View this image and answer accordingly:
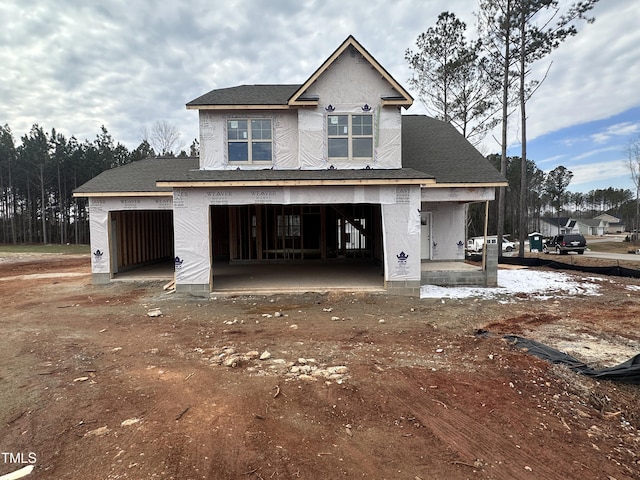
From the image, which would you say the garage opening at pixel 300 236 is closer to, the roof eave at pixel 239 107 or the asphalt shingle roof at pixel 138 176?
the asphalt shingle roof at pixel 138 176

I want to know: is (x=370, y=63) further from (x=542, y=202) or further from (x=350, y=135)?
(x=542, y=202)

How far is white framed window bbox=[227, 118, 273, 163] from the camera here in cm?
1224

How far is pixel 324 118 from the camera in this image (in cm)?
1184

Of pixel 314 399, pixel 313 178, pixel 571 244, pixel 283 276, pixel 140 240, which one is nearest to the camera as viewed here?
pixel 314 399

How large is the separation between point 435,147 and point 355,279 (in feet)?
21.7

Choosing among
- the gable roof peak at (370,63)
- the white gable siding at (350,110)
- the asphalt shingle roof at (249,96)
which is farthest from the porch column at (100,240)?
the gable roof peak at (370,63)

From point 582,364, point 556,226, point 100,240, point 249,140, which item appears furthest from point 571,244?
point 556,226

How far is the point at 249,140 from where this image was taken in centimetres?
1225

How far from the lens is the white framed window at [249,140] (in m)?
12.2

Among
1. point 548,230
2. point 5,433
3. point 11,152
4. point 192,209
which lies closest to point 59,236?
point 11,152

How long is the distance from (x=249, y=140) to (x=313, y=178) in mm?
3350

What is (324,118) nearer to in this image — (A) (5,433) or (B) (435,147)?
(B) (435,147)

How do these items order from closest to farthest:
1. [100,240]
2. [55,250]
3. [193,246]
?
1. [193,246]
2. [100,240]
3. [55,250]

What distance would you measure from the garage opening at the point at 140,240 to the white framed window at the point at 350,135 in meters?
8.43
